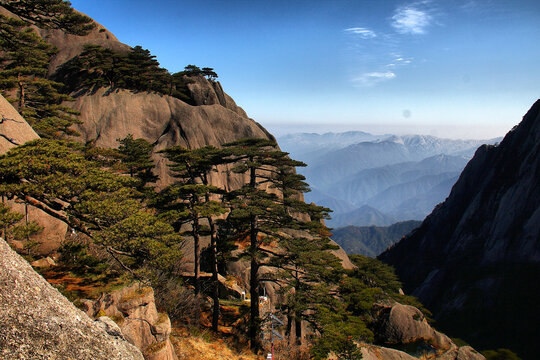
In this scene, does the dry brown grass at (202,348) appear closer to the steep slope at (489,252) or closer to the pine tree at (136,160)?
the pine tree at (136,160)

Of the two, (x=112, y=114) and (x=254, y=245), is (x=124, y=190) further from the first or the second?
(x=112, y=114)

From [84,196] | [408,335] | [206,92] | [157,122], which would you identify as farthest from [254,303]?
[206,92]

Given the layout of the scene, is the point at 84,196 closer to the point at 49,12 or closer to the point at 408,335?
the point at 49,12

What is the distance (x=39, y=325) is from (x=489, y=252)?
84410 millimetres

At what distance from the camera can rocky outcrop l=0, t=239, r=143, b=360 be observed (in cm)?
452

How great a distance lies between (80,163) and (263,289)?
18.4m

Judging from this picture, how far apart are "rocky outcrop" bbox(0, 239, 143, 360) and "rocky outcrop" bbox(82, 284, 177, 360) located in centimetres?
432

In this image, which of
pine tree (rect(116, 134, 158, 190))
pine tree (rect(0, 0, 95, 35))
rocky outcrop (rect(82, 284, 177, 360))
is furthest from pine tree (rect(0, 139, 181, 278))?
pine tree (rect(116, 134, 158, 190))

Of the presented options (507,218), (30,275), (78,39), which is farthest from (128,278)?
(507,218)

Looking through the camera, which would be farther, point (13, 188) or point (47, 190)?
point (47, 190)

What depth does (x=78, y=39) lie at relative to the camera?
4956cm

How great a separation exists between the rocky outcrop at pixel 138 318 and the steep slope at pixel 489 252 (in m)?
56.3

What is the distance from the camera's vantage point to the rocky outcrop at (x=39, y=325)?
14.8 feet

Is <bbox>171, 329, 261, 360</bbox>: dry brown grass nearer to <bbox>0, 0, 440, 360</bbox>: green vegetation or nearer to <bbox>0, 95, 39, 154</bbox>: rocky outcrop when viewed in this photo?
<bbox>0, 0, 440, 360</bbox>: green vegetation
